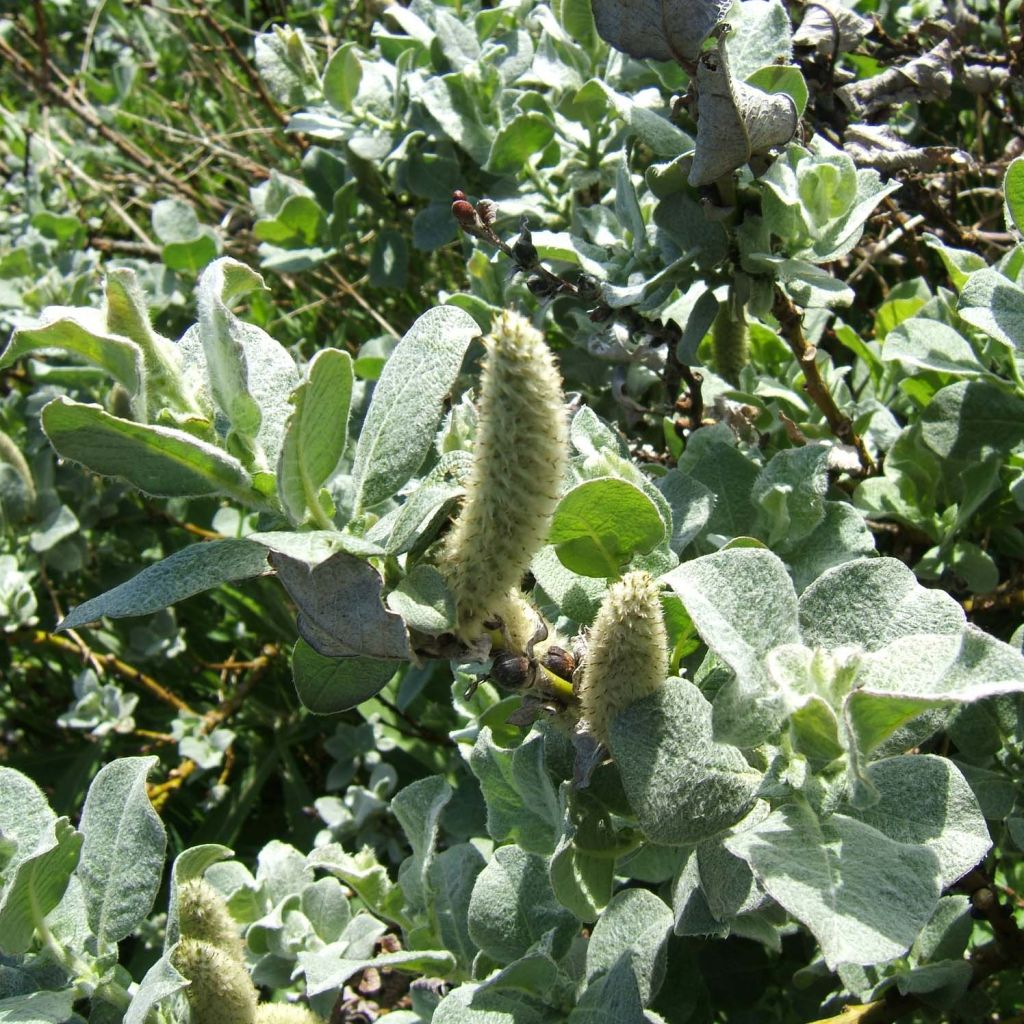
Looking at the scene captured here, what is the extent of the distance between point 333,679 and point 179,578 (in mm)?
216

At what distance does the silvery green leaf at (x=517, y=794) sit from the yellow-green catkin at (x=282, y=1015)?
0.34 metres

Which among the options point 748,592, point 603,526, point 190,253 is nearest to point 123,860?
point 603,526

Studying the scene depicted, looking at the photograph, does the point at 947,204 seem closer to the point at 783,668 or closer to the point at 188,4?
the point at 783,668

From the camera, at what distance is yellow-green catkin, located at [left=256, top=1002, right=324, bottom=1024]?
136 cm

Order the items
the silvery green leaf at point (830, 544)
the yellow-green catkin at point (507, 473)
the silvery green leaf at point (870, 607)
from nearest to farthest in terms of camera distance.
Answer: the yellow-green catkin at point (507, 473), the silvery green leaf at point (870, 607), the silvery green leaf at point (830, 544)

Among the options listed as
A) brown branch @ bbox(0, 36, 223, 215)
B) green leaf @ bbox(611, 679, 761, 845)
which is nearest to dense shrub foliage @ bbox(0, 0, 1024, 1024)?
green leaf @ bbox(611, 679, 761, 845)

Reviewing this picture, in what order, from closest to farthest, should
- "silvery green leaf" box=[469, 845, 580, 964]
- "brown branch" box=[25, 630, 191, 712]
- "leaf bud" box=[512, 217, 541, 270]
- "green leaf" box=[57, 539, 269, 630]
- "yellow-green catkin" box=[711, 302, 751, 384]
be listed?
"green leaf" box=[57, 539, 269, 630] → "silvery green leaf" box=[469, 845, 580, 964] → "leaf bud" box=[512, 217, 541, 270] → "yellow-green catkin" box=[711, 302, 751, 384] → "brown branch" box=[25, 630, 191, 712]

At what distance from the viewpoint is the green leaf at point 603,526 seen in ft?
3.58

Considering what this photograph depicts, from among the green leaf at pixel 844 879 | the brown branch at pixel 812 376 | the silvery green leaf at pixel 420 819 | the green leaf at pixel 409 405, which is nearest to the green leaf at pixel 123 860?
the silvery green leaf at pixel 420 819

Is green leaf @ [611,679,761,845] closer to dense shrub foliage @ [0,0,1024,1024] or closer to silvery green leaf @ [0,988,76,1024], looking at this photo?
dense shrub foliage @ [0,0,1024,1024]

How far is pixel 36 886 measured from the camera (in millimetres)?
1214

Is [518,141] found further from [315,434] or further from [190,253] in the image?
[315,434]

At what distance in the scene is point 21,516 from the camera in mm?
2590

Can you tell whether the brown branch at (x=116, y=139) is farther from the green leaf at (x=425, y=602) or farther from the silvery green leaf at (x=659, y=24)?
the green leaf at (x=425, y=602)
